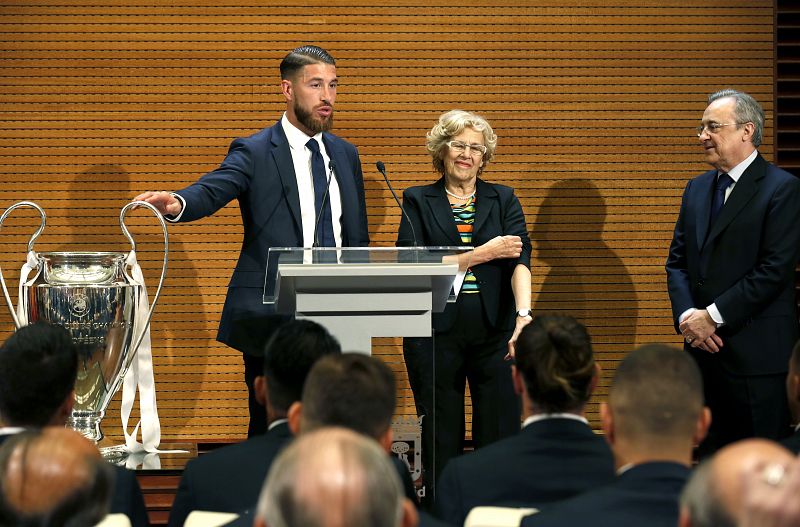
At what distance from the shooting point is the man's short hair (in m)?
2.10

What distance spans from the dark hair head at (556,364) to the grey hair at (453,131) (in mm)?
1993

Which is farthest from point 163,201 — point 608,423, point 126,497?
point 608,423

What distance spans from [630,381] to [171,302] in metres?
3.72

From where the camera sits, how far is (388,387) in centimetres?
219

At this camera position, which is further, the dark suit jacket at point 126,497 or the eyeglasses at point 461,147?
the eyeglasses at point 461,147

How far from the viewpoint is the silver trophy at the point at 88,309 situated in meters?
4.16

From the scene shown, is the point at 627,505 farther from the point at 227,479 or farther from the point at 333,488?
the point at 227,479

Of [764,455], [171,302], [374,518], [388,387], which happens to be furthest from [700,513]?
[171,302]

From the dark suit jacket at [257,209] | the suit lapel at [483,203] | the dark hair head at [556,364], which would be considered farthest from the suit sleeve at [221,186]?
the dark hair head at [556,364]

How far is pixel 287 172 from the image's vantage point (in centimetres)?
421

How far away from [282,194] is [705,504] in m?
2.94

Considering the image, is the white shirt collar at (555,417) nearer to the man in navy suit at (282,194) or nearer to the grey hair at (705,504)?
the grey hair at (705,504)

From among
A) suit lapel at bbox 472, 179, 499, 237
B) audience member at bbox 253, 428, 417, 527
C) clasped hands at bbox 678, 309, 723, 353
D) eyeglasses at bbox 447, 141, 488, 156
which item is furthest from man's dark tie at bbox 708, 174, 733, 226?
audience member at bbox 253, 428, 417, 527

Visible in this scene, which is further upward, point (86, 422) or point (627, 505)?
point (627, 505)
